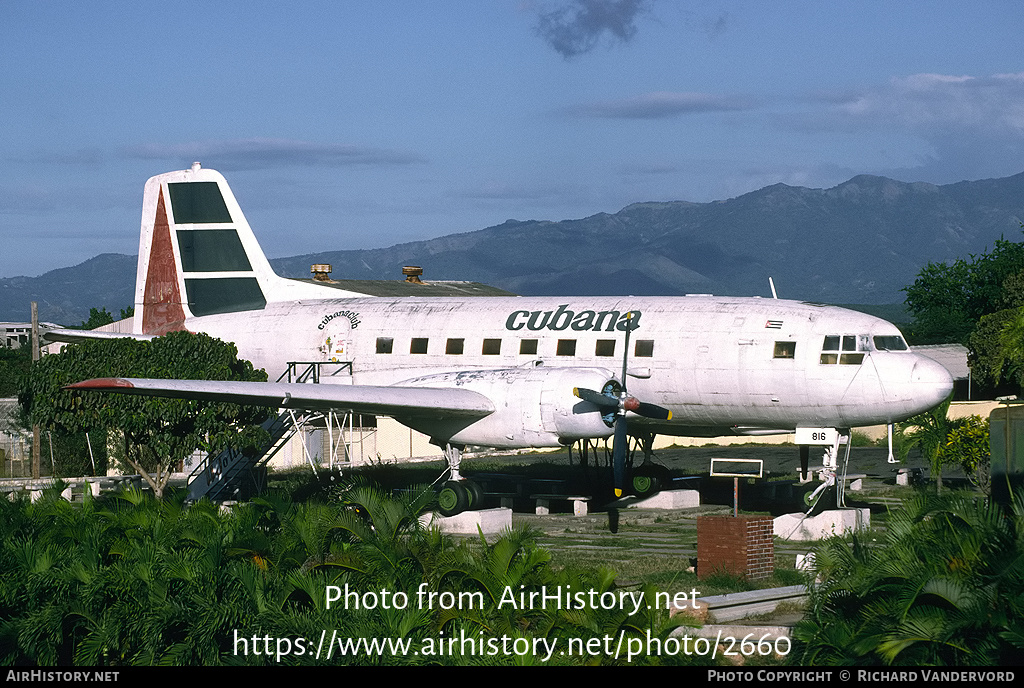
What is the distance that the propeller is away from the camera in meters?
24.7

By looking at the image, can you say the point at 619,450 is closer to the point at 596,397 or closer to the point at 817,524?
the point at 596,397

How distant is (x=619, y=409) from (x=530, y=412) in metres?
1.97

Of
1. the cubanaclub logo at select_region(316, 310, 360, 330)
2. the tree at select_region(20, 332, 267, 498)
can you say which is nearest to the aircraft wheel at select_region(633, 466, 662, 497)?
the cubanaclub logo at select_region(316, 310, 360, 330)

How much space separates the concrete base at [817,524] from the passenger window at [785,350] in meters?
3.51

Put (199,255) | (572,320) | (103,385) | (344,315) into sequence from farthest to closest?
(199,255) → (344,315) → (572,320) → (103,385)

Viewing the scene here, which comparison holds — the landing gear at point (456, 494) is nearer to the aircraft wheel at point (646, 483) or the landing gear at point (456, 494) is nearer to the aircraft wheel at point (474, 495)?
the aircraft wheel at point (474, 495)

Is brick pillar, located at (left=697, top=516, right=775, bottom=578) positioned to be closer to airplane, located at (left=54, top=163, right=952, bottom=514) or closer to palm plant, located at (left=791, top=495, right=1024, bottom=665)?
airplane, located at (left=54, top=163, right=952, bottom=514)

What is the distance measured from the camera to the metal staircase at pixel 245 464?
30969 millimetres

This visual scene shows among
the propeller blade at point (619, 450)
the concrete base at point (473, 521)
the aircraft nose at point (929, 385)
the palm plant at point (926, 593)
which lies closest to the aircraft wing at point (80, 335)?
the concrete base at point (473, 521)

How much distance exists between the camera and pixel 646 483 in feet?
100

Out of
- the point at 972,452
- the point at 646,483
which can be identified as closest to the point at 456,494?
the point at 646,483

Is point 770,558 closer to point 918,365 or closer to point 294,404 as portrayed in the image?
point 918,365
